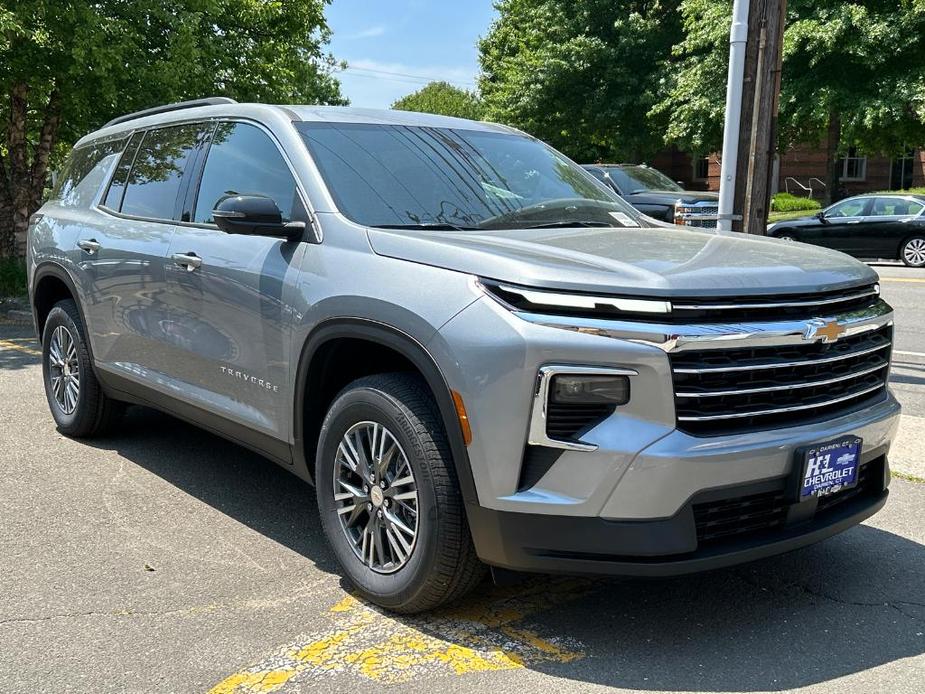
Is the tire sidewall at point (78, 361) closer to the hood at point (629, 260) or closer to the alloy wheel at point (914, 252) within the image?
the hood at point (629, 260)

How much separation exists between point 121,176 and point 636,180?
12.9 meters

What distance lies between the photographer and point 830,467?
11.1ft

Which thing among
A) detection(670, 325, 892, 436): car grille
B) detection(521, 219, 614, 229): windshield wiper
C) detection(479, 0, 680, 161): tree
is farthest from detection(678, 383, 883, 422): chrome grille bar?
detection(479, 0, 680, 161): tree

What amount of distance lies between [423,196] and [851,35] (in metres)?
21.5

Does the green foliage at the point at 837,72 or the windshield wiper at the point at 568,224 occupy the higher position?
the green foliage at the point at 837,72

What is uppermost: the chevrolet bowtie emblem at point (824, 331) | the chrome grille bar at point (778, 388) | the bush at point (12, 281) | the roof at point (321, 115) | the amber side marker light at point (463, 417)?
the roof at point (321, 115)

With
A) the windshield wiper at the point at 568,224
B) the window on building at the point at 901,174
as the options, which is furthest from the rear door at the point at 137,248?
the window on building at the point at 901,174

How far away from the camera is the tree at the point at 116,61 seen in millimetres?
11953

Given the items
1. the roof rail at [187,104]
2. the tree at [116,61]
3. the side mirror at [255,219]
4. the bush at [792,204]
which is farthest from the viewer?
the bush at [792,204]

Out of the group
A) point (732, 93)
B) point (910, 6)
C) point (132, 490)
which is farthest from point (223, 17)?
point (910, 6)

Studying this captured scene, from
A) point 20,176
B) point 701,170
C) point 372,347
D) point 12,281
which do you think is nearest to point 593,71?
point 701,170

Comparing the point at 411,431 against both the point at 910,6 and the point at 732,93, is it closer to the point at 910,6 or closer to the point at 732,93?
the point at 732,93

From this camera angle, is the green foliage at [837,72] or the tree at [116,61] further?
the green foliage at [837,72]

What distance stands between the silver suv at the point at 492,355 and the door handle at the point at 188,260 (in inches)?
1.0
